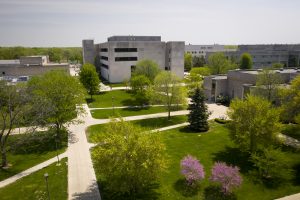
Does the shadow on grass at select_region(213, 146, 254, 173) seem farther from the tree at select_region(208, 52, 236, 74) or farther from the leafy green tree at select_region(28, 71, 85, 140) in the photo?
the tree at select_region(208, 52, 236, 74)

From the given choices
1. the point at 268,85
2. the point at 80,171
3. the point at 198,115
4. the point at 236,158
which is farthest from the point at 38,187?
the point at 268,85

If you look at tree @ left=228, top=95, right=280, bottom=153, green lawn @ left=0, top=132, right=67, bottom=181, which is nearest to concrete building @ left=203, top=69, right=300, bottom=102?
tree @ left=228, top=95, right=280, bottom=153

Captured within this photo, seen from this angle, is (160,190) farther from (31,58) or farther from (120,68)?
(31,58)

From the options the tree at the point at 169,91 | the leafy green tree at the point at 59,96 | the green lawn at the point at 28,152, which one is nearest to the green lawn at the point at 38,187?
the green lawn at the point at 28,152

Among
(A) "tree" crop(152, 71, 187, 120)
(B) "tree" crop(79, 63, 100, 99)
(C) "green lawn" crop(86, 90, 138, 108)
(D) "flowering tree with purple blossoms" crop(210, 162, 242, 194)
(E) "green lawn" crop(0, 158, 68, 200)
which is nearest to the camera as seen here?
(D) "flowering tree with purple blossoms" crop(210, 162, 242, 194)

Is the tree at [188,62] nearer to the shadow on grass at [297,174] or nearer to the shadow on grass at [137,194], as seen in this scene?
the shadow on grass at [297,174]

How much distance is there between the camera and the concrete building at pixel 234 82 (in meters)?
44.2

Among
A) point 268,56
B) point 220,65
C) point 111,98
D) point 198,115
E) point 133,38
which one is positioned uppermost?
point 133,38

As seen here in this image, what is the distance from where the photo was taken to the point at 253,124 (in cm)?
2338

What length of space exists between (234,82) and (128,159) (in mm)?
36947

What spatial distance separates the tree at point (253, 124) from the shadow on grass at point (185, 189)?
7.29 metres

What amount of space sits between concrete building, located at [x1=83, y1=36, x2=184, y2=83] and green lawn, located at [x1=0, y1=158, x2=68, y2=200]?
48.2m

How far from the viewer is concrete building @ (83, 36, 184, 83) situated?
225ft

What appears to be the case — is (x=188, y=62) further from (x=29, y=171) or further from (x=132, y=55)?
(x=29, y=171)
